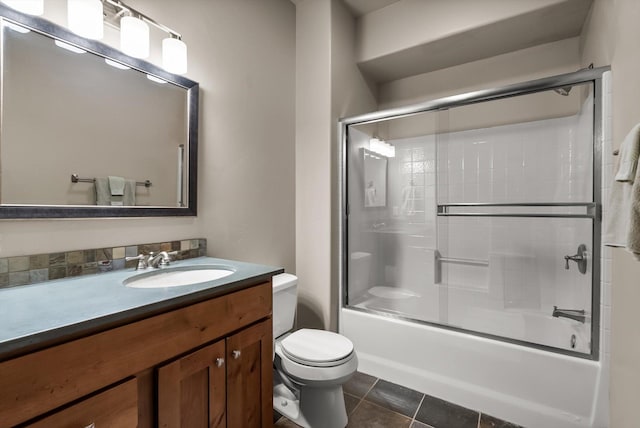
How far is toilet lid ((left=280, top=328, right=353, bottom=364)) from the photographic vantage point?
143 cm

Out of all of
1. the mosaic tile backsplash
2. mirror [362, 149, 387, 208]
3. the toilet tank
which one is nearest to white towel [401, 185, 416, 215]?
mirror [362, 149, 387, 208]

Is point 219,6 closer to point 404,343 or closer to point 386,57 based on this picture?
point 386,57

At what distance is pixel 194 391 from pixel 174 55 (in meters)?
1.42

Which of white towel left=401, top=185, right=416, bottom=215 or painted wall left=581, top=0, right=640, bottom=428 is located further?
white towel left=401, top=185, right=416, bottom=215

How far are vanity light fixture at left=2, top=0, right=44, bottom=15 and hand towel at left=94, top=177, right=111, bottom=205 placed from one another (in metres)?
0.59

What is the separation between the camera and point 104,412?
2.43ft

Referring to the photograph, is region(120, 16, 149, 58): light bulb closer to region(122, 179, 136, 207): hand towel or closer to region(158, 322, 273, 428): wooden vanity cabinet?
region(122, 179, 136, 207): hand towel

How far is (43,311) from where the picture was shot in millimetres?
762

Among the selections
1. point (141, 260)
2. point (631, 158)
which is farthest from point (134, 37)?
point (631, 158)

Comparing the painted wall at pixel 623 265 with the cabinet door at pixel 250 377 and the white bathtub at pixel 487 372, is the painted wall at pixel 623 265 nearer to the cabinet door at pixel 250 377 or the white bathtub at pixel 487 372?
the white bathtub at pixel 487 372

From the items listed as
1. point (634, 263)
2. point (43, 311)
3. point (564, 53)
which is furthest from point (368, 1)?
point (43, 311)

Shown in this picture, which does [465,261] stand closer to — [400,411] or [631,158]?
[400,411]

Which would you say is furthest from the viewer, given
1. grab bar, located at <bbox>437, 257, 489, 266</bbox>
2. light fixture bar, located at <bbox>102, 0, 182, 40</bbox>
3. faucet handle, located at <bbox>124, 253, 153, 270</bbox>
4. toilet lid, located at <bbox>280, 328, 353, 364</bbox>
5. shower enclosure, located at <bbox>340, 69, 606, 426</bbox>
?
grab bar, located at <bbox>437, 257, 489, 266</bbox>

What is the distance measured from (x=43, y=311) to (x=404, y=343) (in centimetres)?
180
